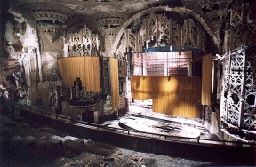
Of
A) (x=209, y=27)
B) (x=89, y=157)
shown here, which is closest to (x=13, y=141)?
(x=89, y=157)

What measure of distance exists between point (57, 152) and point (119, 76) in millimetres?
5028

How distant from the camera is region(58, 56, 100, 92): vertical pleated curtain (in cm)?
980

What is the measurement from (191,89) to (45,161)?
310 inches

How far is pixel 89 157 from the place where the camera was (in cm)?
773

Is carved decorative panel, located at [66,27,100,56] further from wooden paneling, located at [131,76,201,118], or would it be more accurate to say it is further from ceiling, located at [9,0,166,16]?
wooden paneling, located at [131,76,201,118]

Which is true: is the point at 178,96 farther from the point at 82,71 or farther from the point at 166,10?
the point at 82,71

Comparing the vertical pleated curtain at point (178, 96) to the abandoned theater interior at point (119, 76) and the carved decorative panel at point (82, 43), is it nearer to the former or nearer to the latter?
the abandoned theater interior at point (119, 76)

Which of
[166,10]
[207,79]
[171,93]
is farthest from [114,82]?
[207,79]

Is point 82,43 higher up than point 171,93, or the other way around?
point 82,43

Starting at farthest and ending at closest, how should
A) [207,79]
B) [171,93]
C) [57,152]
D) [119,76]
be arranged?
[171,93] < [119,76] < [207,79] < [57,152]

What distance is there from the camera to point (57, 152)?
313 inches

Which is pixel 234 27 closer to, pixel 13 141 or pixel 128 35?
pixel 128 35

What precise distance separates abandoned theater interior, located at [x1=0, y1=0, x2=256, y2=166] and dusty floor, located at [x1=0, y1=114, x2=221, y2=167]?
0.05m

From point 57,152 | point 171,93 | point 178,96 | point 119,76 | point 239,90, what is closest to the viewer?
point 239,90
